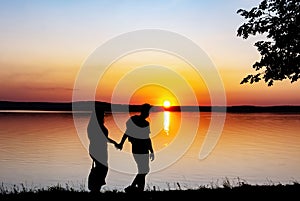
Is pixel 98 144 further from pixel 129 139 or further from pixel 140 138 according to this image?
pixel 140 138

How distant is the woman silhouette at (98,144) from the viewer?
12000 mm

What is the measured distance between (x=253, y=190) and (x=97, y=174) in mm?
4532

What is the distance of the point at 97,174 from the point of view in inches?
493

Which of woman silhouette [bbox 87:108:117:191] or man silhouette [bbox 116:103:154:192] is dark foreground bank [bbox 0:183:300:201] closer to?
woman silhouette [bbox 87:108:117:191]

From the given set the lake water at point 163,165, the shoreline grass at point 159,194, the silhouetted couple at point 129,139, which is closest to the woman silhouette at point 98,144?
the silhouetted couple at point 129,139

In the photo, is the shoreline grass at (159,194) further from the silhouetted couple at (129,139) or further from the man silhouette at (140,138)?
the man silhouette at (140,138)

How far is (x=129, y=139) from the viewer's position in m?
12.8

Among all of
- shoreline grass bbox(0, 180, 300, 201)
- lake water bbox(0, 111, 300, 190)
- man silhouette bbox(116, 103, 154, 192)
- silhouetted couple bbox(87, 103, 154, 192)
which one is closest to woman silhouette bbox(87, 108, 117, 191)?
silhouetted couple bbox(87, 103, 154, 192)

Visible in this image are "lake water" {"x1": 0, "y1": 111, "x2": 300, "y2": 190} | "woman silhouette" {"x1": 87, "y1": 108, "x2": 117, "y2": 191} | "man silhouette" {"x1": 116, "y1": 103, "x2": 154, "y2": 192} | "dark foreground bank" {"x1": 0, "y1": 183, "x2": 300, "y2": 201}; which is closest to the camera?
"dark foreground bank" {"x1": 0, "y1": 183, "x2": 300, "y2": 201}

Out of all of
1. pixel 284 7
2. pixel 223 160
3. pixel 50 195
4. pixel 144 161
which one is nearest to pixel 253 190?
pixel 144 161

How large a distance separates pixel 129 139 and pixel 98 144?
1005 millimetres

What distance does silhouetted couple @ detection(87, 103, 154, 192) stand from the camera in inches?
474

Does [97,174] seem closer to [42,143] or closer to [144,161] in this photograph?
[144,161]

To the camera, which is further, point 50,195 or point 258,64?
point 258,64
